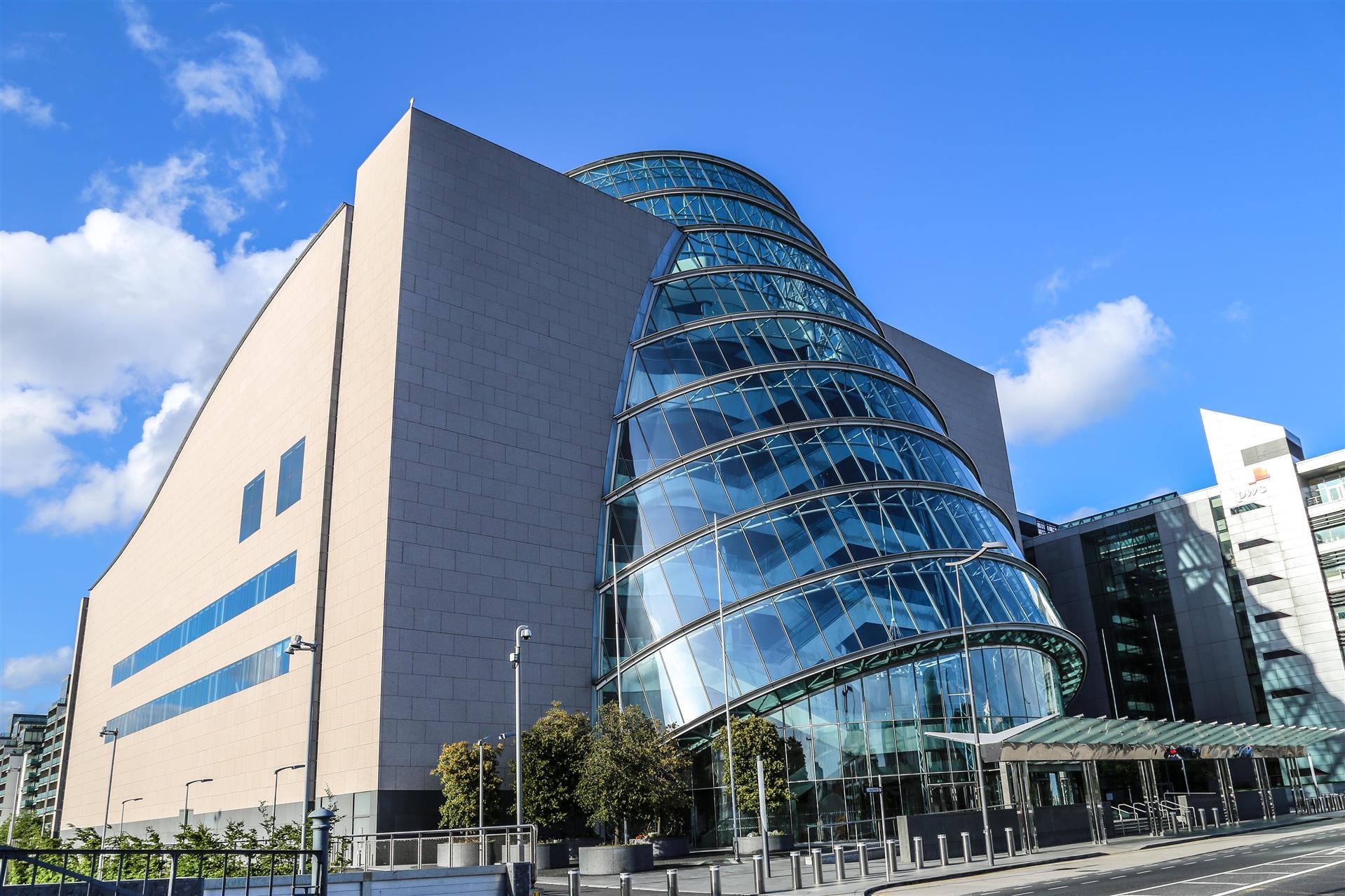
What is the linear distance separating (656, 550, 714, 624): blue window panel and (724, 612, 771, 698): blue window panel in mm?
1625

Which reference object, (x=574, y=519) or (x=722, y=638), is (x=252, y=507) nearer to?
(x=574, y=519)

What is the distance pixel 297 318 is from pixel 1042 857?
150ft

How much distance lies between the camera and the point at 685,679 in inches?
1663

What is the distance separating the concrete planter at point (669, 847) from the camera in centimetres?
3784

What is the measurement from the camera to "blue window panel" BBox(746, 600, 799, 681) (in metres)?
40.0

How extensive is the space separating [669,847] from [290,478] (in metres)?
27.7

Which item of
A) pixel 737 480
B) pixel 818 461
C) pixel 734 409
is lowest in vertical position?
pixel 737 480

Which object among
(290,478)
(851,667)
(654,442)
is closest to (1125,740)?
(851,667)

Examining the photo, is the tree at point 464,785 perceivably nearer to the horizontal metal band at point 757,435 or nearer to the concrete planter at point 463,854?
the concrete planter at point 463,854

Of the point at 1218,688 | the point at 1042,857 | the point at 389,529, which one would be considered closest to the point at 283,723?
the point at 389,529

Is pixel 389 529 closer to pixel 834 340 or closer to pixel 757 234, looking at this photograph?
pixel 834 340

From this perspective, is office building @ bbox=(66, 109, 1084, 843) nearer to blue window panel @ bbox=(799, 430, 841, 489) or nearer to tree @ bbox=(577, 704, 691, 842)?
blue window panel @ bbox=(799, 430, 841, 489)

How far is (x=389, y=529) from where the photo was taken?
41.4m

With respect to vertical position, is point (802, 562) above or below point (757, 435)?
below
